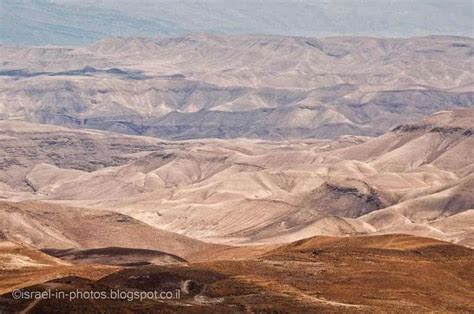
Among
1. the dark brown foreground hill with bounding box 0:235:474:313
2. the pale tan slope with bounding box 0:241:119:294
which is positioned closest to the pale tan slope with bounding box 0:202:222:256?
the pale tan slope with bounding box 0:241:119:294

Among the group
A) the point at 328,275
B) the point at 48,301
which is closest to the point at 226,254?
the point at 328,275

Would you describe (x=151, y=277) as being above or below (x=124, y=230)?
above

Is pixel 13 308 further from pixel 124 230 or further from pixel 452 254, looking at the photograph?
pixel 124 230

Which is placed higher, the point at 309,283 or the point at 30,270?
the point at 309,283

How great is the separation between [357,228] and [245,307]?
13209cm

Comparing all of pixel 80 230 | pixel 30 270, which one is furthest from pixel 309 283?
pixel 80 230

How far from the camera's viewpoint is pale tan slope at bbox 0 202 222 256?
14500 centimetres

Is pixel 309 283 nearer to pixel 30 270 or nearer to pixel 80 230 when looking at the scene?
pixel 30 270

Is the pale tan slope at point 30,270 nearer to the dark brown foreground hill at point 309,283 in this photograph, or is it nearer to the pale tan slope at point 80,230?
the dark brown foreground hill at point 309,283

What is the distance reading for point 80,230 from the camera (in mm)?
155875

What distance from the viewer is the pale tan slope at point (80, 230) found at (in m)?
145

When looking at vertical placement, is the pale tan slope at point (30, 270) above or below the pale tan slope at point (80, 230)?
above

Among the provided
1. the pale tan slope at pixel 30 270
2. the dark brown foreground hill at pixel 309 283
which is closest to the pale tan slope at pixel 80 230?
the pale tan slope at pixel 30 270

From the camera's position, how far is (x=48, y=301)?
57.4m
